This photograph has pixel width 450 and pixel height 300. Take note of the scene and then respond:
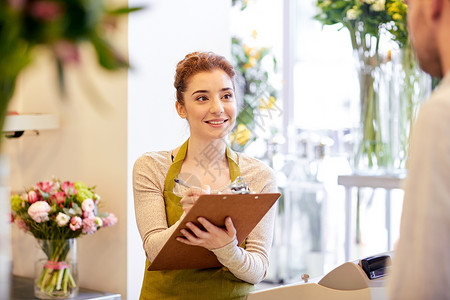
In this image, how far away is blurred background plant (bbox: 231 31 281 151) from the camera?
465 cm

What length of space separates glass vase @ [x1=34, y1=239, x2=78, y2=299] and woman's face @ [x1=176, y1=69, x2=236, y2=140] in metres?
0.88

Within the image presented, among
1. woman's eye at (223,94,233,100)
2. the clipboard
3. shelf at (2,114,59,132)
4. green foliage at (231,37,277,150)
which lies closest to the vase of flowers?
green foliage at (231,37,277,150)

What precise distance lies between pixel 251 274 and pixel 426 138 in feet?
3.80

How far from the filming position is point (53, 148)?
302 centimetres

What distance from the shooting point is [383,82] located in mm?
3547

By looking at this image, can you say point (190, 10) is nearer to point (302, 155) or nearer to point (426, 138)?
point (302, 155)

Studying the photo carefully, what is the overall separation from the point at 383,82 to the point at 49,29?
320cm

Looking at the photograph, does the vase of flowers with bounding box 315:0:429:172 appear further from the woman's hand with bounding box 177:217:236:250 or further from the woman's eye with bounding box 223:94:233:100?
the woman's hand with bounding box 177:217:236:250

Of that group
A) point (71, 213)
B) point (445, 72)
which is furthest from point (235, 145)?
point (445, 72)

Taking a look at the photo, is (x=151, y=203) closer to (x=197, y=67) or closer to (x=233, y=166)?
(x=233, y=166)

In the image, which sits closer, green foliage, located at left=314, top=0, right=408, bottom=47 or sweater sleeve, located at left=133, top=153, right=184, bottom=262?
sweater sleeve, located at left=133, top=153, right=184, bottom=262

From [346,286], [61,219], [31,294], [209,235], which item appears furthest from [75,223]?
[346,286]

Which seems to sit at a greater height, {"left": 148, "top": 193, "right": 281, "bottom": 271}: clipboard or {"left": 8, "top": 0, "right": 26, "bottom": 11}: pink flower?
{"left": 8, "top": 0, "right": 26, "bottom": 11}: pink flower

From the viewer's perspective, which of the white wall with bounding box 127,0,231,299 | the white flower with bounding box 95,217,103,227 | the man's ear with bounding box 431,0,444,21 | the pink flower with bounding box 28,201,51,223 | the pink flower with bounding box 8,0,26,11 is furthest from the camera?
the white wall with bounding box 127,0,231,299
